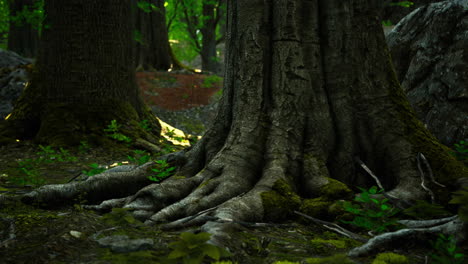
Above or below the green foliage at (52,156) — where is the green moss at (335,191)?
above

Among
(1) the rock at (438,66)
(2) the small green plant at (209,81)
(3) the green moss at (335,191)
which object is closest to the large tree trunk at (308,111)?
(3) the green moss at (335,191)

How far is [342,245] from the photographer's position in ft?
8.54

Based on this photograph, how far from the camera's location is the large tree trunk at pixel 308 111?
375 centimetres

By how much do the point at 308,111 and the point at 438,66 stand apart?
10.5ft

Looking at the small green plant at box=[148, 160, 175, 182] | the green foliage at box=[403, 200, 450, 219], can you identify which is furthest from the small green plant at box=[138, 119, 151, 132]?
the green foliage at box=[403, 200, 450, 219]

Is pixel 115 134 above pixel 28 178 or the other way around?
above

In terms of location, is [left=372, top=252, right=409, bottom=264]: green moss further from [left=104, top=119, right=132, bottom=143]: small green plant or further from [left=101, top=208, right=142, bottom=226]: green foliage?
[left=104, top=119, right=132, bottom=143]: small green plant

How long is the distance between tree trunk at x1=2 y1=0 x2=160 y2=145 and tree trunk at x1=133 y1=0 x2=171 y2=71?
438 inches

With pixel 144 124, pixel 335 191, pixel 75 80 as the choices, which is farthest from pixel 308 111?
pixel 75 80

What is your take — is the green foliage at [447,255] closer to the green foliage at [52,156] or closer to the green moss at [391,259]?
the green moss at [391,259]

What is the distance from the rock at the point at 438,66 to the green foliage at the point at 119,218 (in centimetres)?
473

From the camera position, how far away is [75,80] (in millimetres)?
7445

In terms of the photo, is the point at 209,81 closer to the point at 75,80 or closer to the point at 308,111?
the point at 75,80

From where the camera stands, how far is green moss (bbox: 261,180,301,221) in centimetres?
316
